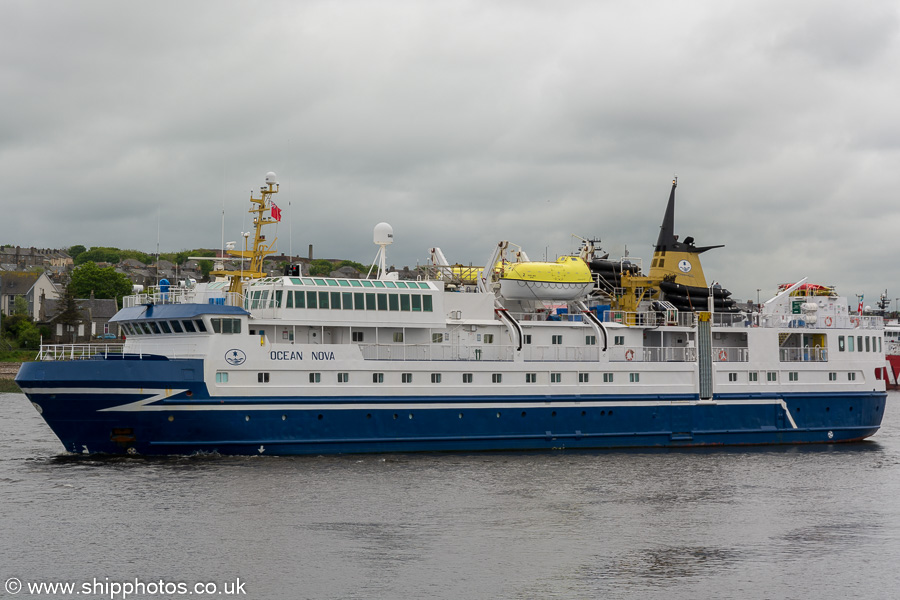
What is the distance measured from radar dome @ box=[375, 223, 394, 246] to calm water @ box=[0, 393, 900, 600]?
8903mm

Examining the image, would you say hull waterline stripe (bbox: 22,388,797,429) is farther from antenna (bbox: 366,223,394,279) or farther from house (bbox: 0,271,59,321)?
house (bbox: 0,271,59,321)

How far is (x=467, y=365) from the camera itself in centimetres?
3544

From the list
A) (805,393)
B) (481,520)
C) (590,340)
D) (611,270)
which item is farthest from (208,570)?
(805,393)

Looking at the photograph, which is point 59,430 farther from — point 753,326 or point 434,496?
point 753,326

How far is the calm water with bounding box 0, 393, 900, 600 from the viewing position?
69.4 feet

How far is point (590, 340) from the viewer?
38750mm

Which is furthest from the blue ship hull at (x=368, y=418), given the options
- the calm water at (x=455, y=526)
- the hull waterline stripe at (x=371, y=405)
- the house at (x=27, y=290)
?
the house at (x=27, y=290)

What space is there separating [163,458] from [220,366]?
3470mm

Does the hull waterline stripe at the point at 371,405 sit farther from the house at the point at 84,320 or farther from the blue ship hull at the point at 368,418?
the house at the point at 84,320

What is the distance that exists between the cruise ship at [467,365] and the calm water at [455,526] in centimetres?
132

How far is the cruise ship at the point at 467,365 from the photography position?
31.8 metres

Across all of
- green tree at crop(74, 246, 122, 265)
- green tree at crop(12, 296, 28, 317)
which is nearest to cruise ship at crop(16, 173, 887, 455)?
green tree at crop(12, 296, 28, 317)

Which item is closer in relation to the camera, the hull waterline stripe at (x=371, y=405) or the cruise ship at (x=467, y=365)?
the hull waterline stripe at (x=371, y=405)

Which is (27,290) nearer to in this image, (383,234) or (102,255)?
(102,255)
